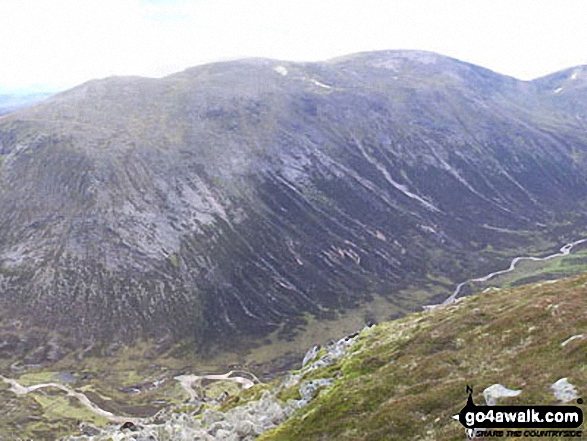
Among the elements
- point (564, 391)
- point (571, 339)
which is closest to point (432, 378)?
point (571, 339)

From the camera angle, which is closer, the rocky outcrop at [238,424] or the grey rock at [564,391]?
the grey rock at [564,391]

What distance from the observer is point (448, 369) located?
51625 mm

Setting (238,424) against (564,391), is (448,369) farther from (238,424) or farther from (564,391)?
(238,424)

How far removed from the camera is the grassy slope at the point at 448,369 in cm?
4134

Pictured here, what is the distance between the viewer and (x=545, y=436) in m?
31.0

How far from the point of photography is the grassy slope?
136 feet

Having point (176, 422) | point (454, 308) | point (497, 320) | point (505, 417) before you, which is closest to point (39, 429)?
point (176, 422)

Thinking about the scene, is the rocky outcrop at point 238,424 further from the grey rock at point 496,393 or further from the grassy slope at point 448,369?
the grey rock at point 496,393

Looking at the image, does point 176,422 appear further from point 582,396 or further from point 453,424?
point 582,396

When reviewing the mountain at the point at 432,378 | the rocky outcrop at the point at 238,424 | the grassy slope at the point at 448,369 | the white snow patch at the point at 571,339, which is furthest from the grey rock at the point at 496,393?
the rocky outcrop at the point at 238,424

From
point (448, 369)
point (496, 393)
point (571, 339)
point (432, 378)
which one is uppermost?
point (571, 339)

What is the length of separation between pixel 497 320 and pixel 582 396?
27.3m

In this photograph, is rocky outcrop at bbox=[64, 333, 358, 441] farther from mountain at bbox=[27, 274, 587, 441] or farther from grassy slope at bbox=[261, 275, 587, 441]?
grassy slope at bbox=[261, 275, 587, 441]

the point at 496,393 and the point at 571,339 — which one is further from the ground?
the point at 571,339
